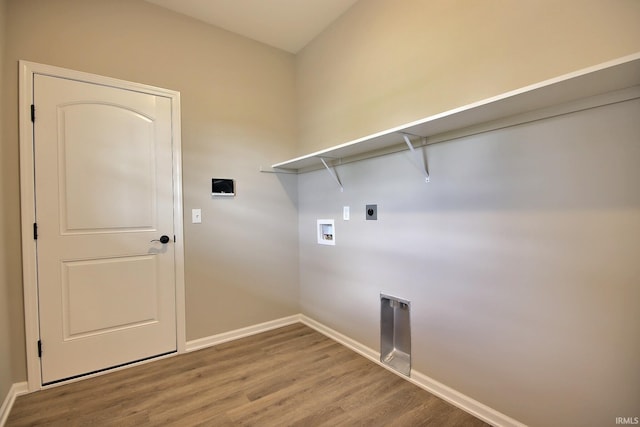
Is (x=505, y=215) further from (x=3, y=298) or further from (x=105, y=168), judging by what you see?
(x=3, y=298)

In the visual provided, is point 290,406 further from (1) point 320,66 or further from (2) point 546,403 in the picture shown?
(1) point 320,66

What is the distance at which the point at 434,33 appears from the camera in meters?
1.83

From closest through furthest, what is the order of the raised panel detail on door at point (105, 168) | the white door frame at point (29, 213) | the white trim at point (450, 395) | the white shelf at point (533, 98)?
1. the white shelf at point (533, 98)
2. the white trim at point (450, 395)
3. the white door frame at point (29, 213)
4. the raised panel detail on door at point (105, 168)

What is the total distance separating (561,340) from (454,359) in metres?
0.60

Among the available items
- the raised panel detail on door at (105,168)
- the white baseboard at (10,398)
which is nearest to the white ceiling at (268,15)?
the raised panel detail on door at (105,168)

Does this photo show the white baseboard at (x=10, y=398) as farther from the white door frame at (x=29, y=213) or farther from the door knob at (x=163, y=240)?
the door knob at (x=163, y=240)

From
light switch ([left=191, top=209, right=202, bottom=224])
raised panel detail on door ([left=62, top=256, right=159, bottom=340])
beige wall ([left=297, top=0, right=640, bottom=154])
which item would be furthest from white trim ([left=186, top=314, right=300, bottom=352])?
A: beige wall ([left=297, top=0, right=640, bottom=154])

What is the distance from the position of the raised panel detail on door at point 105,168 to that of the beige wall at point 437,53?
154 cm

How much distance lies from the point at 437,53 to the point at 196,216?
2.23 m

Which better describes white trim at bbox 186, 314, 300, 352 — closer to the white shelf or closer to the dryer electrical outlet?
the dryer electrical outlet

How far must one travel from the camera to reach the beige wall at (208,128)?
6.32 feet

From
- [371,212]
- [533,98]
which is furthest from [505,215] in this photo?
[371,212]

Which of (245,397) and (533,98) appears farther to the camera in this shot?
(245,397)

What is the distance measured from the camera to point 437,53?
1.82 meters
